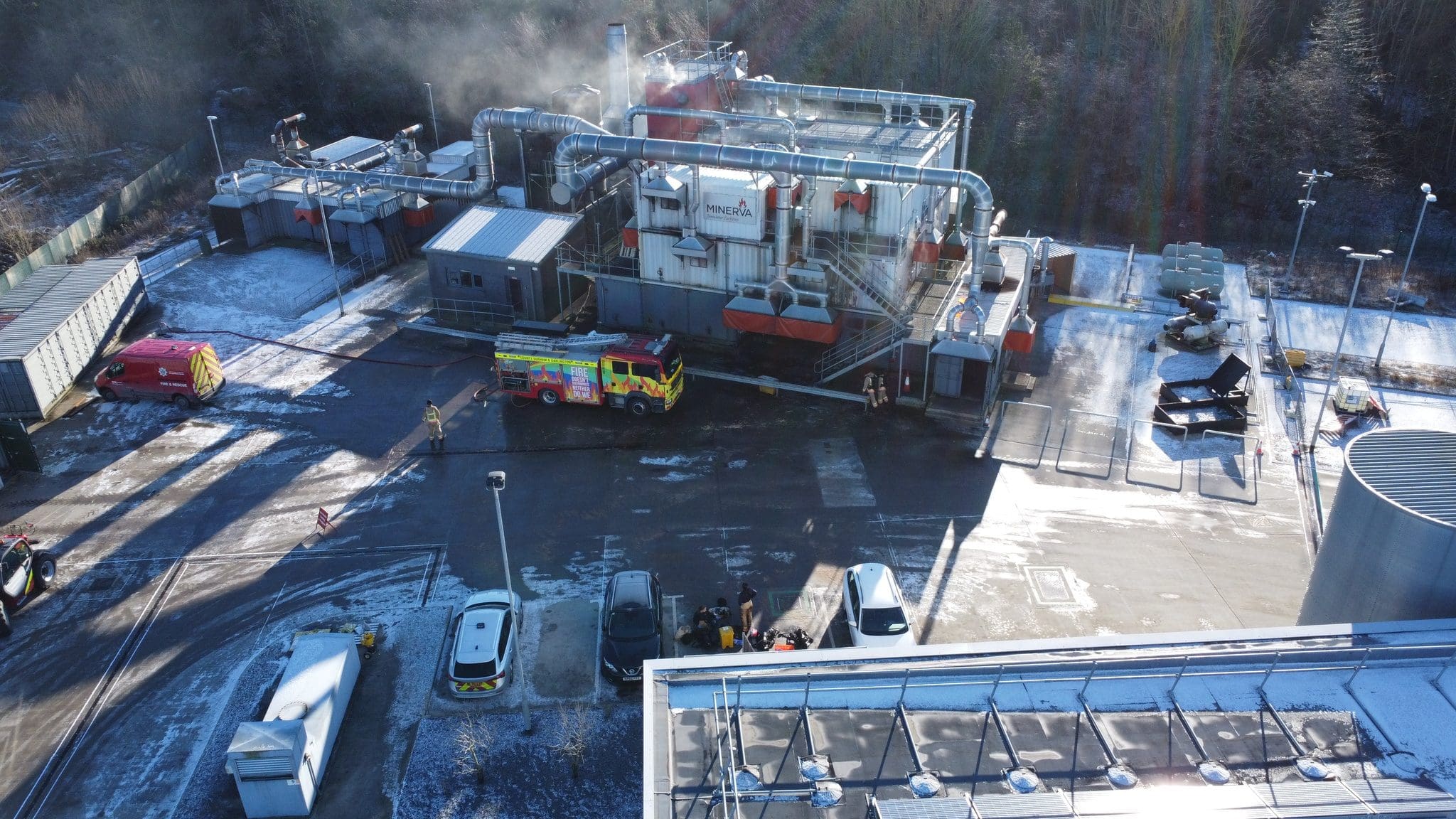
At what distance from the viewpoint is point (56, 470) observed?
87.2ft

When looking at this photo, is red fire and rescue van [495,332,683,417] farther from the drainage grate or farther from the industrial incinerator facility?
the drainage grate

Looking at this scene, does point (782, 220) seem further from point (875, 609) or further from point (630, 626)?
point (630, 626)

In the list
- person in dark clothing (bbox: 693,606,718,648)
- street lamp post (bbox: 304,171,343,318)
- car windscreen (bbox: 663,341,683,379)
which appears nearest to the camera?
person in dark clothing (bbox: 693,606,718,648)

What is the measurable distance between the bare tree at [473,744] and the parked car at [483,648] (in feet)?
2.05

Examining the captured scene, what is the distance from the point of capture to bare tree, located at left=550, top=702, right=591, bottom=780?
17.9 metres

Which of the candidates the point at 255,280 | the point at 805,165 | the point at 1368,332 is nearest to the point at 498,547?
the point at 805,165

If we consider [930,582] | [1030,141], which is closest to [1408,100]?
[1030,141]

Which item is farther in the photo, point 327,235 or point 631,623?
point 327,235

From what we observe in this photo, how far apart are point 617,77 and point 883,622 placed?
1009 inches

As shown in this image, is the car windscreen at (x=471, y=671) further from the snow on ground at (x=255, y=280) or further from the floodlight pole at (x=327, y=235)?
the snow on ground at (x=255, y=280)

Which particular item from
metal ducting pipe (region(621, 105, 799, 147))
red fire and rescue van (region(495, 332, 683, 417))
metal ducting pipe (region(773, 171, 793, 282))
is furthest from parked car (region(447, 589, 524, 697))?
metal ducting pipe (region(621, 105, 799, 147))

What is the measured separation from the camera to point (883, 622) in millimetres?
19938

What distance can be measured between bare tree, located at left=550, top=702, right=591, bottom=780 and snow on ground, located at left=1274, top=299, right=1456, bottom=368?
2722 cm

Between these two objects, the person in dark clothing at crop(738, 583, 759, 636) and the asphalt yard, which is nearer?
the asphalt yard
